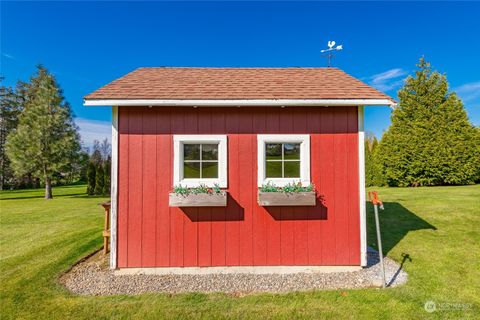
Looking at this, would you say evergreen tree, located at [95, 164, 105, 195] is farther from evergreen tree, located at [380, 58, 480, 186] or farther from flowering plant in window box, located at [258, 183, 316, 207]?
evergreen tree, located at [380, 58, 480, 186]

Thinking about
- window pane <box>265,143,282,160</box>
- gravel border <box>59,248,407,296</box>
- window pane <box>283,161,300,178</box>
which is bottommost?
gravel border <box>59,248,407,296</box>

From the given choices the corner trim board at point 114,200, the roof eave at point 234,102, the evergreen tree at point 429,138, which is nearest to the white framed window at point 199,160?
the roof eave at point 234,102

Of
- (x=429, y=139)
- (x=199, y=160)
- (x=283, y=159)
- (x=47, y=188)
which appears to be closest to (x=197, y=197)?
(x=199, y=160)

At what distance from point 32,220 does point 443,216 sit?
13.8 m

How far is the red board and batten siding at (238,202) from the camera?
425 centimetres

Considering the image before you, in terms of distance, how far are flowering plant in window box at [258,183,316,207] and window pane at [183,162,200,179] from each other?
1.19 m

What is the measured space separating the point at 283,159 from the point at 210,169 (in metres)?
1.34

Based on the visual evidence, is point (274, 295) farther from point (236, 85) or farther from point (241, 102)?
point (236, 85)

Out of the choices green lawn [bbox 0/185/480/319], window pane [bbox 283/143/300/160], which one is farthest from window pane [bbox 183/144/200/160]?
green lawn [bbox 0/185/480/319]

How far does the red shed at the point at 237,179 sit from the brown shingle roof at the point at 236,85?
0.05 meters

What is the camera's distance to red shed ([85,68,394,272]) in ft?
13.9

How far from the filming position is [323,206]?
Answer: 432cm

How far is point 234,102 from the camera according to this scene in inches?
162

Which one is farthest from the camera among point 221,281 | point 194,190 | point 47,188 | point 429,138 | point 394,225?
point 47,188
